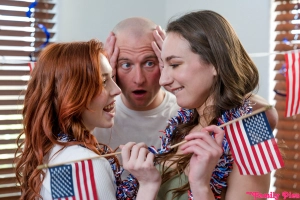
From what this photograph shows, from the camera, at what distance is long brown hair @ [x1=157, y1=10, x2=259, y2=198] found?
1.51 m

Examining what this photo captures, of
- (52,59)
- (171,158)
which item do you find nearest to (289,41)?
(171,158)

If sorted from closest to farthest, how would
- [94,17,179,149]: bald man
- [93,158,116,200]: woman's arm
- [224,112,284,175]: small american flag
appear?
[224,112,284,175]: small american flag, [93,158,116,200]: woman's arm, [94,17,179,149]: bald man

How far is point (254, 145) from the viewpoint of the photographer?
1.38 m

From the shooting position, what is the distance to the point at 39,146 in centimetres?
154

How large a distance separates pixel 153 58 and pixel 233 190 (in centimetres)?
85

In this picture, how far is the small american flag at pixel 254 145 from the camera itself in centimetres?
136

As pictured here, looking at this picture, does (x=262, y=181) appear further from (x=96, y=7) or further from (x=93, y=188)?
(x=96, y=7)

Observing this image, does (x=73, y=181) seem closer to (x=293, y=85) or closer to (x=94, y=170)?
(x=94, y=170)

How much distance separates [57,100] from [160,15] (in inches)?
78.7

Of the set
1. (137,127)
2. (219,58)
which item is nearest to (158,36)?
(137,127)

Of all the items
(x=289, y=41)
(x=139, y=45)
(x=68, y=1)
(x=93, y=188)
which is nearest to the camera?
(x=93, y=188)

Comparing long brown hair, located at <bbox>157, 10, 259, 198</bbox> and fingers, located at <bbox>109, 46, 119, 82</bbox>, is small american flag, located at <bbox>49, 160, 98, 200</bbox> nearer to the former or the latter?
long brown hair, located at <bbox>157, 10, 259, 198</bbox>

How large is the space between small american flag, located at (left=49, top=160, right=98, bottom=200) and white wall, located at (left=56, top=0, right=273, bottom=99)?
5.21ft

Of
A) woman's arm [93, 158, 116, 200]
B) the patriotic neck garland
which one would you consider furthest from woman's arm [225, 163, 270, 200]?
woman's arm [93, 158, 116, 200]
